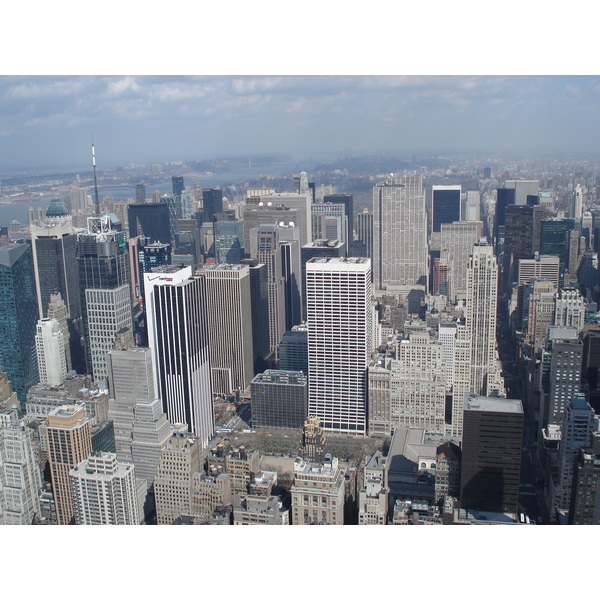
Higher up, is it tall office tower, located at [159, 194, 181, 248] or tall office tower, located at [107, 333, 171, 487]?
tall office tower, located at [159, 194, 181, 248]

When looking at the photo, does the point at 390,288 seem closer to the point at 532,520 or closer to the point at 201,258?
the point at 201,258

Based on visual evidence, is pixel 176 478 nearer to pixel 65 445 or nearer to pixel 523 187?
pixel 65 445

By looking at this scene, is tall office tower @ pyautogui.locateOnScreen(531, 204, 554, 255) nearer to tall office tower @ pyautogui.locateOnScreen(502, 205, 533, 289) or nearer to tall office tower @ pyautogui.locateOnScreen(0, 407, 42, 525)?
tall office tower @ pyautogui.locateOnScreen(502, 205, 533, 289)

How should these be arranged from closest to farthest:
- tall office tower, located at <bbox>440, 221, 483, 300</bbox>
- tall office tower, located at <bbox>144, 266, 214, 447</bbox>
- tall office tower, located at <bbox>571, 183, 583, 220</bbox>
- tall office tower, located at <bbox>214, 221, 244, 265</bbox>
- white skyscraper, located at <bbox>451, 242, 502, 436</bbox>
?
tall office tower, located at <bbox>144, 266, 214, 447</bbox>, tall office tower, located at <bbox>571, 183, 583, 220</bbox>, white skyscraper, located at <bbox>451, 242, 502, 436</bbox>, tall office tower, located at <bbox>440, 221, 483, 300</bbox>, tall office tower, located at <bbox>214, 221, 244, 265</bbox>

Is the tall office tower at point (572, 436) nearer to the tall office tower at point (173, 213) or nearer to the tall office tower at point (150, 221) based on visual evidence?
the tall office tower at point (173, 213)

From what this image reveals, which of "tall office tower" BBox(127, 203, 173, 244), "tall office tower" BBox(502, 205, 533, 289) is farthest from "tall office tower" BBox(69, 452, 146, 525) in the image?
"tall office tower" BBox(502, 205, 533, 289)

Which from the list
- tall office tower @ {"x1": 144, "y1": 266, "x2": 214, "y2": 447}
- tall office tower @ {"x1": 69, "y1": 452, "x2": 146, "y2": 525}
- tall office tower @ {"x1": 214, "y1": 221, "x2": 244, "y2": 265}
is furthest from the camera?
tall office tower @ {"x1": 214, "y1": 221, "x2": 244, "y2": 265}
